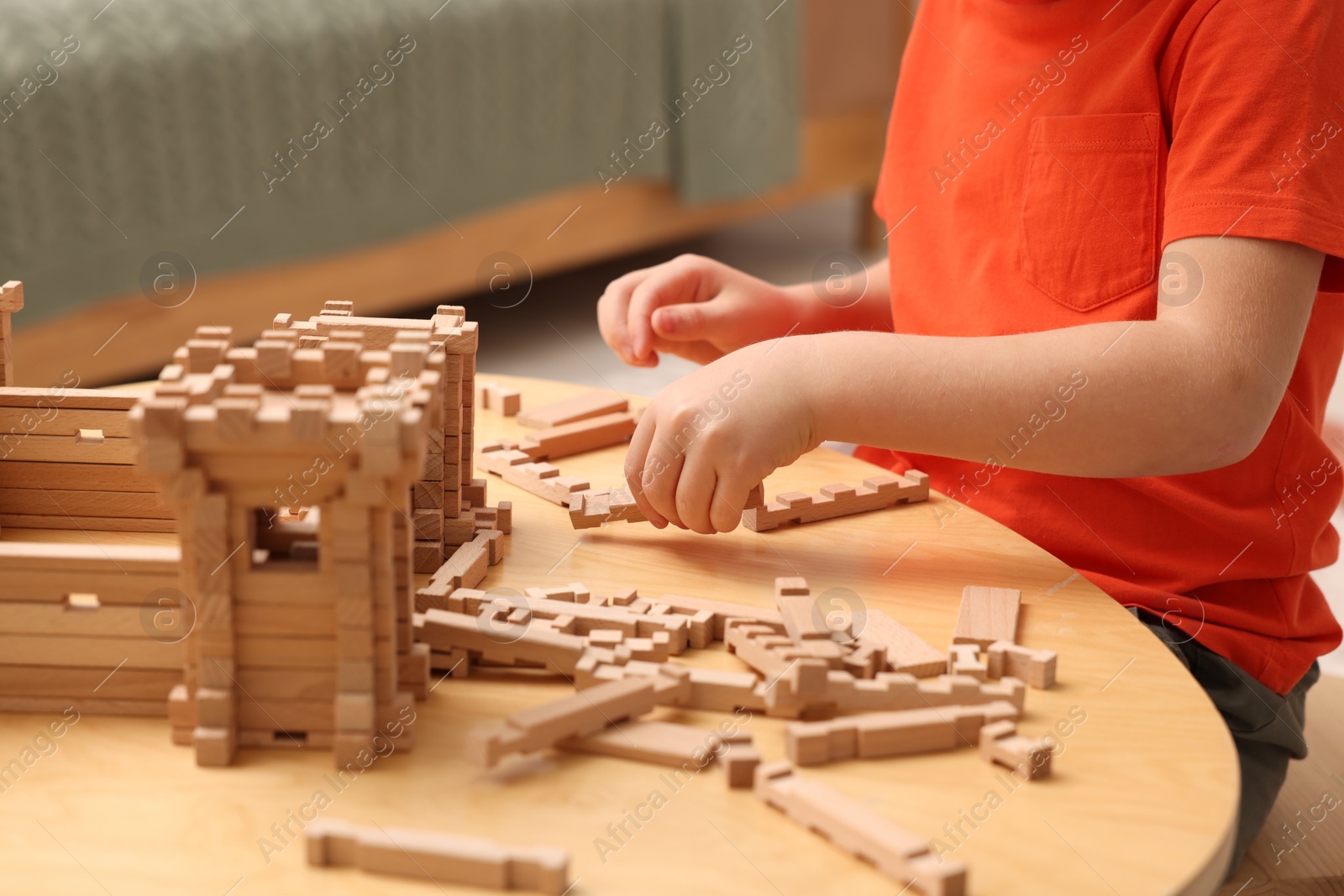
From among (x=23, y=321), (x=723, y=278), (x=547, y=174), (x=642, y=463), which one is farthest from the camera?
(x=547, y=174)

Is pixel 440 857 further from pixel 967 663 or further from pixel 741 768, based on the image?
pixel 967 663

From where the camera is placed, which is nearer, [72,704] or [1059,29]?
[72,704]

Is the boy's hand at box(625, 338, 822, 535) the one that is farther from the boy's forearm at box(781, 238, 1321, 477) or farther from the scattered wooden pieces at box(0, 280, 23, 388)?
the scattered wooden pieces at box(0, 280, 23, 388)

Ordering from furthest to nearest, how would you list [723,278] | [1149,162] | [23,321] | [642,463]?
[23,321] → [723,278] → [1149,162] → [642,463]

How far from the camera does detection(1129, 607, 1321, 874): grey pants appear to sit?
Result: 0.96 m

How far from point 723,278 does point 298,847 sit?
2.48 ft

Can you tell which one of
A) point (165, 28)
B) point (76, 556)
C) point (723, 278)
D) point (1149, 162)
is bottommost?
point (76, 556)

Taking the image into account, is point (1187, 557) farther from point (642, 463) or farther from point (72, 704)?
point (72, 704)

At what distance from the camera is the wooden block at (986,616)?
81 cm

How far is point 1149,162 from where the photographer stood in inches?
40.2

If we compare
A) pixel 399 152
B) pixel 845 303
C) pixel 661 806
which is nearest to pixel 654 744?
pixel 661 806

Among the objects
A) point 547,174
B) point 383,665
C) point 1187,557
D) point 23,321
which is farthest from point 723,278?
point 547,174

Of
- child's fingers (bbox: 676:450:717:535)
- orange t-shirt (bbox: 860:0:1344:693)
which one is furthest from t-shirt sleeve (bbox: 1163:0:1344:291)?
child's fingers (bbox: 676:450:717:535)

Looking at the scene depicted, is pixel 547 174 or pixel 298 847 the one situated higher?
pixel 547 174
